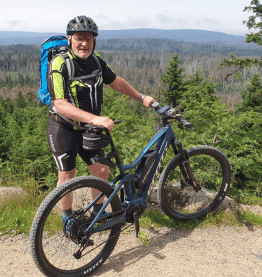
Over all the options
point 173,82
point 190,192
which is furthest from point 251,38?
point 190,192

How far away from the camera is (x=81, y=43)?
2.88 meters

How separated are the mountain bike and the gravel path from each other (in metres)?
0.28

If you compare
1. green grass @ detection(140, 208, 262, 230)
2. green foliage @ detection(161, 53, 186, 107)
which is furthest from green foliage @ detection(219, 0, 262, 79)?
green grass @ detection(140, 208, 262, 230)

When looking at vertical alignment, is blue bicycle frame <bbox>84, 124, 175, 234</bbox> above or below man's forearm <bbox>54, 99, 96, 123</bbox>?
below

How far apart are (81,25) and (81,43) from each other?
0.63 ft

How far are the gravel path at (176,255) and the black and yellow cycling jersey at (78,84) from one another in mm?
2099

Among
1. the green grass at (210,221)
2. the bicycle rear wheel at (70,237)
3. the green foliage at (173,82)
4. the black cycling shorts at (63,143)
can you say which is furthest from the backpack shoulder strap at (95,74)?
the green foliage at (173,82)

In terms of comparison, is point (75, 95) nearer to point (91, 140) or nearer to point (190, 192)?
point (91, 140)

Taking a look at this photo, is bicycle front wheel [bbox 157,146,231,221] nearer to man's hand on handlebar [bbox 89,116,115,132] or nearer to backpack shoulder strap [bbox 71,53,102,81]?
man's hand on handlebar [bbox 89,116,115,132]

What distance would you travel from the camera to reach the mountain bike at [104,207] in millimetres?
2792

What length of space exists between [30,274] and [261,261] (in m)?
3.07

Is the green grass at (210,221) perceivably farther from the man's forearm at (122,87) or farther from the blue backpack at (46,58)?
the blue backpack at (46,58)

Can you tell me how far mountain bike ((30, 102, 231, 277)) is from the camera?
9.16 ft

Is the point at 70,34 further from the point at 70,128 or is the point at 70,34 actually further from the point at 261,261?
the point at 261,261
